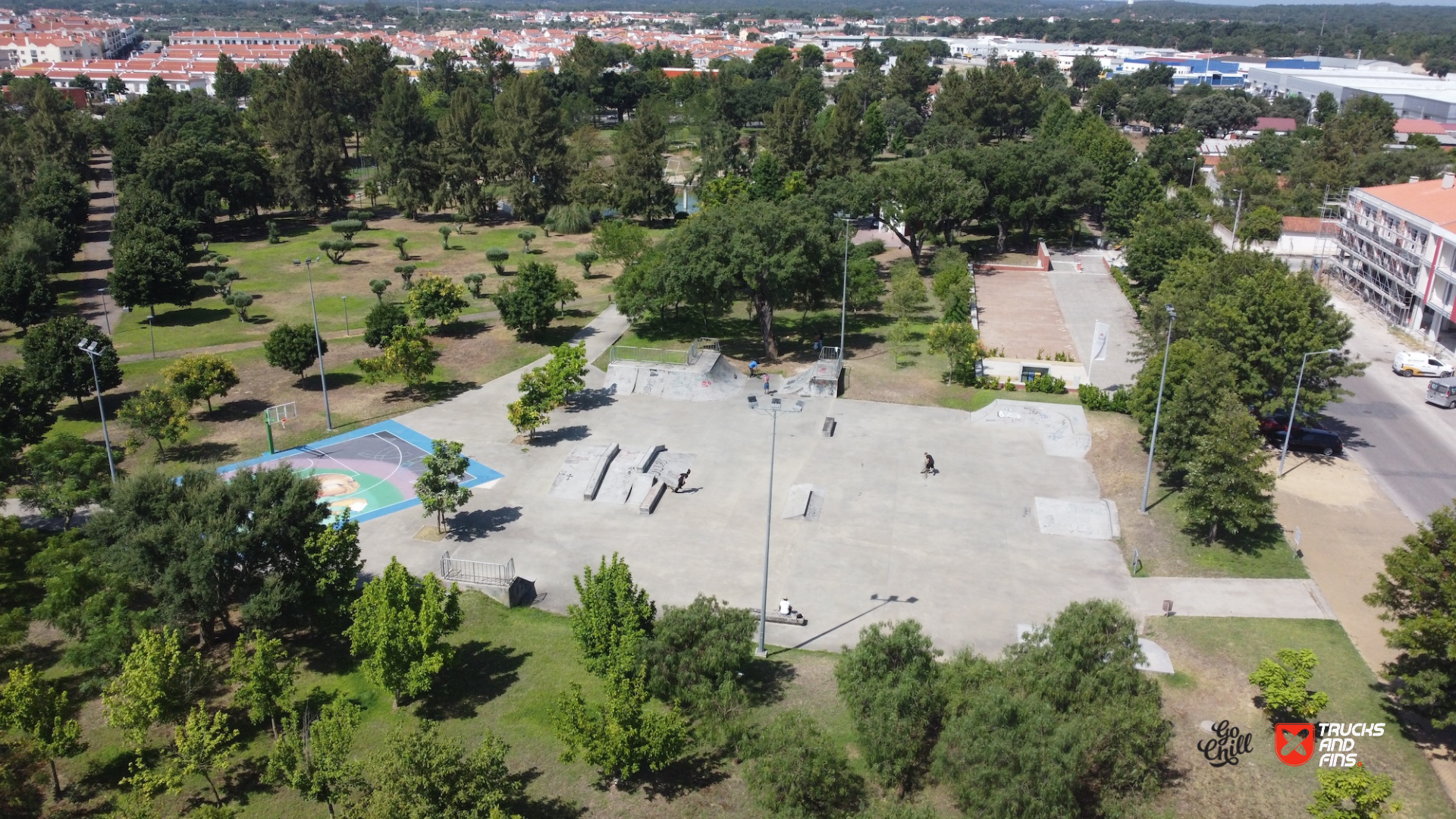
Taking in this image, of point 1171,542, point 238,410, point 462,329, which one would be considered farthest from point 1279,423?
point 238,410

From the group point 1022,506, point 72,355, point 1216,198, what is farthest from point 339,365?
point 1216,198

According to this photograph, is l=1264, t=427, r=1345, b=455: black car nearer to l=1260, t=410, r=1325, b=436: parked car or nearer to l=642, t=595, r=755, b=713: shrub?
l=1260, t=410, r=1325, b=436: parked car

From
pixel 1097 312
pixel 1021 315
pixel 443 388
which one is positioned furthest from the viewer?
pixel 1097 312

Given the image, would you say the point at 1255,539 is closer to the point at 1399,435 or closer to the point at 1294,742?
the point at 1294,742

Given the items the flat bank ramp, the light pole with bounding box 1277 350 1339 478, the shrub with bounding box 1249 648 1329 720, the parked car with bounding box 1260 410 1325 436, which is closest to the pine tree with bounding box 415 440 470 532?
the flat bank ramp

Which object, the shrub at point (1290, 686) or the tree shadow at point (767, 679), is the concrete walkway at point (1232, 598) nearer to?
the shrub at point (1290, 686)

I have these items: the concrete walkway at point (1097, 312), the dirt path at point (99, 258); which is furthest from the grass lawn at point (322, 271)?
the concrete walkway at point (1097, 312)

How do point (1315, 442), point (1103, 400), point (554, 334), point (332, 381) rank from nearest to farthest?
point (1315, 442)
point (1103, 400)
point (332, 381)
point (554, 334)

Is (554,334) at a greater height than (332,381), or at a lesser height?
greater
